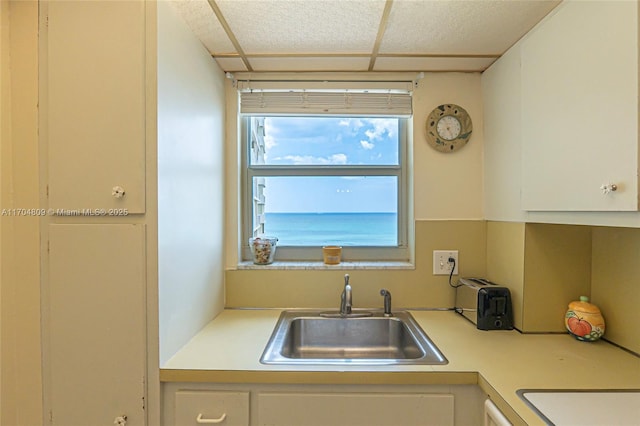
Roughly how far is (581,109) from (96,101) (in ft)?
5.23

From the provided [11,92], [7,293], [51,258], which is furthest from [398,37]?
[7,293]

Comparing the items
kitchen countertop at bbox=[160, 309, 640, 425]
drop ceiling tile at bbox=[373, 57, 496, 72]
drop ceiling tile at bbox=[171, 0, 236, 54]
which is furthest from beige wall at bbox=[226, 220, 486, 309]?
drop ceiling tile at bbox=[171, 0, 236, 54]

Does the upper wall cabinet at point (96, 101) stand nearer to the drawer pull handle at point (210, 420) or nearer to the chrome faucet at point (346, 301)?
the drawer pull handle at point (210, 420)

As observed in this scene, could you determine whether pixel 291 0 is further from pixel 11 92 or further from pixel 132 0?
pixel 11 92

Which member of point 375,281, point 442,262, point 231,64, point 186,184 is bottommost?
point 375,281

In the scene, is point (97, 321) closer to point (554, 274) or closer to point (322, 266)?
point (322, 266)

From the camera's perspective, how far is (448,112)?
1821mm

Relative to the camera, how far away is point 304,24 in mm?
1385

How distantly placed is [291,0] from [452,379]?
1.43 meters

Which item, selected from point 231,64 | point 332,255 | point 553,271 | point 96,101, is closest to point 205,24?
point 231,64

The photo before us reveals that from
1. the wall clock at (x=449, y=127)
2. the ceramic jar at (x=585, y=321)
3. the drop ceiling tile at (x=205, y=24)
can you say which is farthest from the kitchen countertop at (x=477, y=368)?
the drop ceiling tile at (x=205, y=24)

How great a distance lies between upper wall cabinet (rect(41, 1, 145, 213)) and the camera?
3.75 ft

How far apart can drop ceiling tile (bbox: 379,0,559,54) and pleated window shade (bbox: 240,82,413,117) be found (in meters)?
0.30

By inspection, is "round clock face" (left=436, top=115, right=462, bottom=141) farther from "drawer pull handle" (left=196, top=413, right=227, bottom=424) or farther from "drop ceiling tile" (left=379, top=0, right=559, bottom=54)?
"drawer pull handle" (left=196, top=413, right=227, bottom=424)
